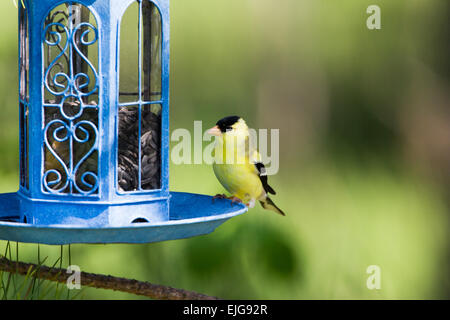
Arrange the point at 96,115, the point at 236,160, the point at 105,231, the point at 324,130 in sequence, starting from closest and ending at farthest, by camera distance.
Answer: the point at 105,231, the point at 96,115, the point at 236,160, the point at 324,130

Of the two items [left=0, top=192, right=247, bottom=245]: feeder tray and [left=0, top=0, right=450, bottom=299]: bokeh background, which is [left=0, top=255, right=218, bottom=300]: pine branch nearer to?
[left=0, top=192, right=247, bottom=245]: feeder tray

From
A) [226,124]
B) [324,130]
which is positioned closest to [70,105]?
[226,124]

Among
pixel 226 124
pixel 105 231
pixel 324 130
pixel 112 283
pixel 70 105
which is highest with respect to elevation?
pixel 70 105

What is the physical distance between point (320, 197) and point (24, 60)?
10.2 feet

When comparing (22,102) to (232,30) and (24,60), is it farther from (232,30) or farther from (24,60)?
(232,30)

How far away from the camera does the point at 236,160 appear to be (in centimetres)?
358

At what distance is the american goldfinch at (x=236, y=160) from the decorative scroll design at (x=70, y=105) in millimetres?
1113

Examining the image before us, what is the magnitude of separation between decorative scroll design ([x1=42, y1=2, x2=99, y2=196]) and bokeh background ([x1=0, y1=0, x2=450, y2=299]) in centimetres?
222

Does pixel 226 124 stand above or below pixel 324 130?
above

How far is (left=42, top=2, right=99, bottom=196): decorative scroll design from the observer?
245 cm

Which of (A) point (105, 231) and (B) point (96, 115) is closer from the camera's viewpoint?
(A) point (105, 231)

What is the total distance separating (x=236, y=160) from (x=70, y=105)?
4.07ft

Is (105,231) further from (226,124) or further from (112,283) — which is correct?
(226,124)

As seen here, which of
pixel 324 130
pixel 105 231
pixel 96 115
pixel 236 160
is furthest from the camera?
pixel 324 130
